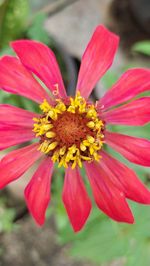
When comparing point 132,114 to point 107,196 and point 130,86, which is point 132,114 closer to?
point 130,86

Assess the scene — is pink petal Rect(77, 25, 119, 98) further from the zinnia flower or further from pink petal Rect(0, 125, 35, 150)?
pink petal Rect(0, 125, 35, 150)

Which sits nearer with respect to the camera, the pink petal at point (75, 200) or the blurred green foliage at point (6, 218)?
the pink petal at point (75, 200)

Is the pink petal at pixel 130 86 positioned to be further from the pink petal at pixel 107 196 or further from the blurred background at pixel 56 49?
the blurred background at pixel 56 49

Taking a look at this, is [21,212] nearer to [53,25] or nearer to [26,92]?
[53,25]

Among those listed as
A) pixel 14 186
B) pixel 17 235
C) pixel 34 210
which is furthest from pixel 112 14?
pixel 34 210

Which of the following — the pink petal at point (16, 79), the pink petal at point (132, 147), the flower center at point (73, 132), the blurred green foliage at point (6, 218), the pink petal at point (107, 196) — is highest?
the pink petal at point (16, 79)

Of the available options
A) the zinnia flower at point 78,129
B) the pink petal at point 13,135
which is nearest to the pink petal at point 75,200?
the zinnia flower at point 78,129

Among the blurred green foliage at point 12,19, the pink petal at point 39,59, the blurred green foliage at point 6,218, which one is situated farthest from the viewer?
the blurred green foliage at point 6,218
